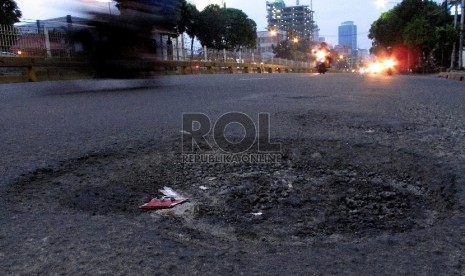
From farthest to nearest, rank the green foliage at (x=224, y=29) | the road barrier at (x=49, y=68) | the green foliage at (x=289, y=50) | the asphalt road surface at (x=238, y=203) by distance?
the green foliage at (x=289, y=50)
the green foliage at (x=224, y=29)
the road barrier at (x=49, y=68)
the asphalt road surface at (x=238, y=203)

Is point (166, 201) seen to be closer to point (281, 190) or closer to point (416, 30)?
point (281, 190)

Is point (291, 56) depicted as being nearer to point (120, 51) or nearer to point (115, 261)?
point (120, 51)

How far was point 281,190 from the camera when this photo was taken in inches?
66.9

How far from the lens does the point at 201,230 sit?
1.28m

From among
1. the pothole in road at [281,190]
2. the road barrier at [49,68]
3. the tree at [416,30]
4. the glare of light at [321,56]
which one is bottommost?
the pothole in road at [281,190]

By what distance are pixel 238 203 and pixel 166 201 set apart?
279 millimetres

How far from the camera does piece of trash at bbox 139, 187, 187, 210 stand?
4.94ft

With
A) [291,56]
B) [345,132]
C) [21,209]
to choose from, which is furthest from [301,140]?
[291,56]

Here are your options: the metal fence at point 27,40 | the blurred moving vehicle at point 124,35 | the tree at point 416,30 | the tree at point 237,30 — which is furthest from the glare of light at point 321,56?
the tree at point 237,30

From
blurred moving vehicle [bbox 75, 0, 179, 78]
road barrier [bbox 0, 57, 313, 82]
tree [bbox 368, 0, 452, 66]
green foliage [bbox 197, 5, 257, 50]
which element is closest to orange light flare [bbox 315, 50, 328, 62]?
road barrier [bbox 0, 57, 313, 82]

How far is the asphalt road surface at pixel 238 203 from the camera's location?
3.48 feet

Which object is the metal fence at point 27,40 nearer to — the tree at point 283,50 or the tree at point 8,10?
the tree at point 8,10

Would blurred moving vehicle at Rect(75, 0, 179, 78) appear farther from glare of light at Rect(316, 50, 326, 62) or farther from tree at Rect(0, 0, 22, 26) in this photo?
tree at Rect(0, 0, 22, 26)

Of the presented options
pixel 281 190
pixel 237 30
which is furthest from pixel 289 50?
pixel 281 190
